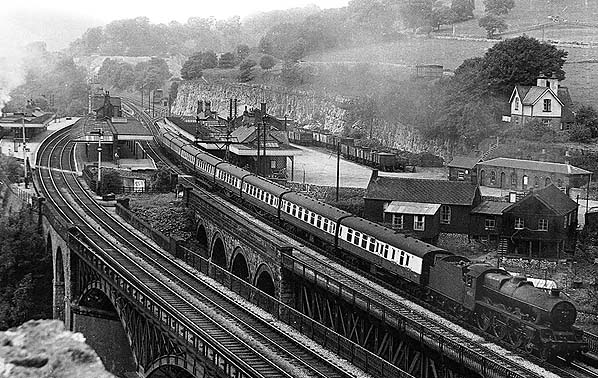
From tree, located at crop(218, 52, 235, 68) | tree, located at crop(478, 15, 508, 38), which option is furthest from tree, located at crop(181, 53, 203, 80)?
tree, located at crop(478, 15, 508, 38)

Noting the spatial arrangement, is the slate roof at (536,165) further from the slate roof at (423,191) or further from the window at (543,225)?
the window at (543,225)

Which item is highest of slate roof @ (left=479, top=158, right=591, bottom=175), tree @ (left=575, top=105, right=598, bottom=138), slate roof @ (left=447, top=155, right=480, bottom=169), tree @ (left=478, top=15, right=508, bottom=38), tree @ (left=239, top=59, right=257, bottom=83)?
tree @ (left=478, top=15, right=508, bottom=38)

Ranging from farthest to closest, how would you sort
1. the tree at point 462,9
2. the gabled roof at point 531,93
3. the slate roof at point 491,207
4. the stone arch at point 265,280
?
the tree at point 462,9 < the gabled roof at point 531,93 < the slate roof at point 491,207 < the stone arch at point 265,280

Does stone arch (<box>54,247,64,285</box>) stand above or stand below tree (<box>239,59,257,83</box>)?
below

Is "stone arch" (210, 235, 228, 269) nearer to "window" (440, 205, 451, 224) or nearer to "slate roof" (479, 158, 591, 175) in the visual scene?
"window" (440, 205, 451, 224)

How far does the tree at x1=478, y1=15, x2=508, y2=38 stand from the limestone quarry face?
115m

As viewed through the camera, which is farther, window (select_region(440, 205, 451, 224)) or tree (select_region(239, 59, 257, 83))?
tree (select_region(239, 59, 257, 83))

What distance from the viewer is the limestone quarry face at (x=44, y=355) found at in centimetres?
609

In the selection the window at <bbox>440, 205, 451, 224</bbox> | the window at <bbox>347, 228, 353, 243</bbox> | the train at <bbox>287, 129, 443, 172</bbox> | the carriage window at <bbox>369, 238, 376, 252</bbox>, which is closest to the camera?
the carriage window at <bbox>369, 238, 376, 252</bbox>

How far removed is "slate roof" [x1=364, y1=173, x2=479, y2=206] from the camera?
4588cm

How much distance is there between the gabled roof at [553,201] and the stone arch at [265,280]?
1364cm

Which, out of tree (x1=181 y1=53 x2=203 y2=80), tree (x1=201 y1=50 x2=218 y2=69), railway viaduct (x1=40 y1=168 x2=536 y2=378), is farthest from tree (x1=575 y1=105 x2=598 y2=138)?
tree (x1=201 y1=50 x2=218 y2=69)

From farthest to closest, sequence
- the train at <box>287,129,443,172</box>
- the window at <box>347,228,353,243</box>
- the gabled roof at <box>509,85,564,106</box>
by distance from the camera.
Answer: the train at <box>287,129,443,172</box> → the gabled roof at <box>509,85,564,106</box> → the window at <box>347,228,353,243</box>

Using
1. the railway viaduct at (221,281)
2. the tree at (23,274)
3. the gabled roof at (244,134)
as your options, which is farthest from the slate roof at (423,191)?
the gabled roof at (244,134)
